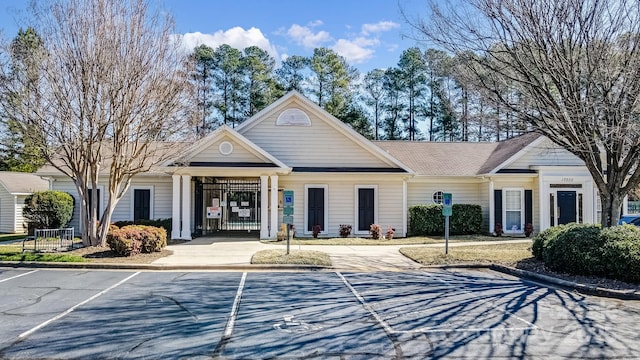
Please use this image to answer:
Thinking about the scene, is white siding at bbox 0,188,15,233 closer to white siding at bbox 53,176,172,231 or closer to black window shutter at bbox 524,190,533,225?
white siding at bbox 53,176,172,231

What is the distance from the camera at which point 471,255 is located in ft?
48.4

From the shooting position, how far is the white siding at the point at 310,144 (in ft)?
70.7

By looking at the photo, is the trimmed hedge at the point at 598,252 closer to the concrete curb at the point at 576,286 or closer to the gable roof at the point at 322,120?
the concrete curb at the point at 576,286

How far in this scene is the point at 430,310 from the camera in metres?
8.15

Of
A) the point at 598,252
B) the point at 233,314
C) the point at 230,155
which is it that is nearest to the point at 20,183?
the point at 230,155

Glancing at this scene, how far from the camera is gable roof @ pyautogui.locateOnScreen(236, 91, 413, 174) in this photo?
2147 centimetres

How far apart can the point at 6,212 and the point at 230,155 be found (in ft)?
50.8

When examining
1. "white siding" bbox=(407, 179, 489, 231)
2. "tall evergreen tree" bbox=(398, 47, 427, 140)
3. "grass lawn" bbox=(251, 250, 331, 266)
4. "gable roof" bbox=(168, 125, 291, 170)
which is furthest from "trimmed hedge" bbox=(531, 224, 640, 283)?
"tall evergreen tree" bbox=(398, 47, 427, 140)

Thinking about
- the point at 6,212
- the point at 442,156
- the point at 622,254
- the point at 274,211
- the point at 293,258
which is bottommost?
the point at 293,258

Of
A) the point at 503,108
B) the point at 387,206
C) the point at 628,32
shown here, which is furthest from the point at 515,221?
the point at 628,32

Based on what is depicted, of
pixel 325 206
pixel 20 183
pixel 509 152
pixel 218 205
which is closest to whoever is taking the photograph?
pixel 325 206

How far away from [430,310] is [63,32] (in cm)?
1272

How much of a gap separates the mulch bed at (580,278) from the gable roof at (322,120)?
9049 mm

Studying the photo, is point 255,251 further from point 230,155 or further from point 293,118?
point 293,118
